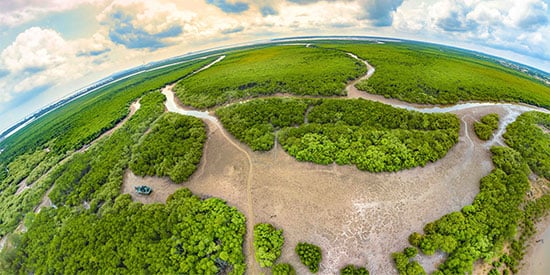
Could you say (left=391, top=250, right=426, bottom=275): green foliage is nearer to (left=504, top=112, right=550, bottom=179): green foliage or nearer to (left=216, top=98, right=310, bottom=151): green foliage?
(left=216, top=98, right=310, bottom=151): green foliage

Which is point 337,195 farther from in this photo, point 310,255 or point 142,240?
point 142,240

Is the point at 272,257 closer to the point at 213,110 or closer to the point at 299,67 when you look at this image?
the point at 213,110

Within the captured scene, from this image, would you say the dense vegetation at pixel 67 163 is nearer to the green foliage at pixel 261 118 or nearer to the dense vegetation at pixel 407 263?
the green foliage at pixel 261 118

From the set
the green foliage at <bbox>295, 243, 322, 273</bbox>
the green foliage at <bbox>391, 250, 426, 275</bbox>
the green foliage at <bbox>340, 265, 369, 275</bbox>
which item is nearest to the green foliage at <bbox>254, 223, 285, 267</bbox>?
the green foliage at <bbox>295, 243, 322, 273</bbox>

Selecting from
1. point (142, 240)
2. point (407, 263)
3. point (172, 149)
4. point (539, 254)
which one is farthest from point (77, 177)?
point (539, 254)

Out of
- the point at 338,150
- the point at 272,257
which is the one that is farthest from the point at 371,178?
the point at 272,257

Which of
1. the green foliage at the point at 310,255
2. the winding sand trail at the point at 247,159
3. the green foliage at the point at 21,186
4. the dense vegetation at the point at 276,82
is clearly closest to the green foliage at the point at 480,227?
the green foliage at the point at 310,255
